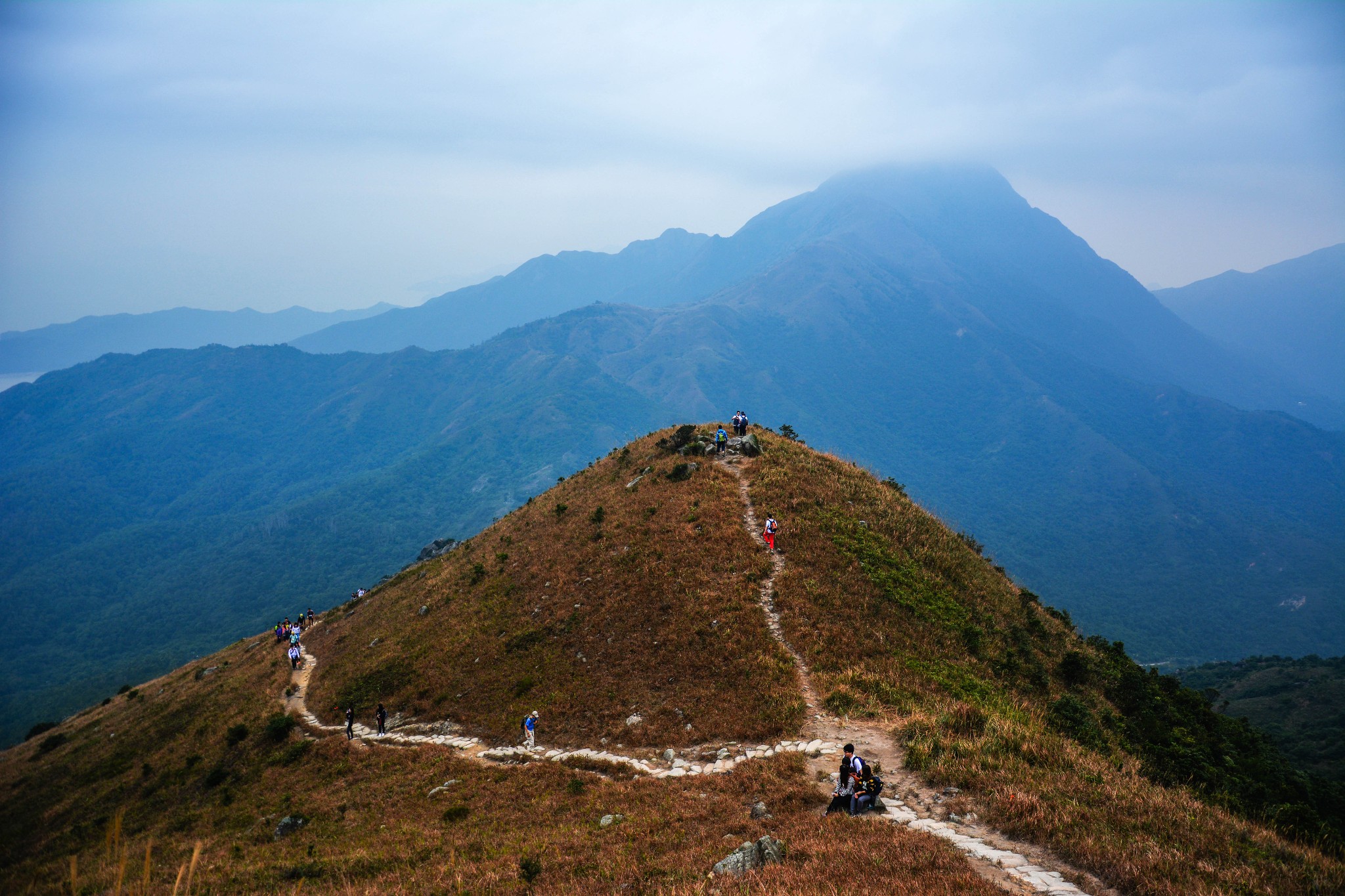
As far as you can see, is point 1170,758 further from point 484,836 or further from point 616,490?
point 616,490

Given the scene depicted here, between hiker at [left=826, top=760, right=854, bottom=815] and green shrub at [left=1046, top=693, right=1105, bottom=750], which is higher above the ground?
hiker at [left=826, top=760, right=854, bottom=815]

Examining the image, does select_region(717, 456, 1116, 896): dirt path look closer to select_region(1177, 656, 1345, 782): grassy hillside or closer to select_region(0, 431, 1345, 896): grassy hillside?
select_region(0, 431, 1345, 896): grassy hillside

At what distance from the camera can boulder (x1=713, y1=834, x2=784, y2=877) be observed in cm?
1542

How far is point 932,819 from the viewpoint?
17.3 metres

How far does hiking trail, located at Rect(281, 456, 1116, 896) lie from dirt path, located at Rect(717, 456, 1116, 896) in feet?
0.08

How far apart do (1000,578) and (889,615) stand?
1620 centimetres

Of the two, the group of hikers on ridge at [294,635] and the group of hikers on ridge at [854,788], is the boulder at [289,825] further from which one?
the group of hikers on ridge at [294,635]

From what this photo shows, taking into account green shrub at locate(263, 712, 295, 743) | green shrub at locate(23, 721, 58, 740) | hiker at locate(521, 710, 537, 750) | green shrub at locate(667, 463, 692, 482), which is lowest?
green shrub at locate(23, 721, 58, 740)

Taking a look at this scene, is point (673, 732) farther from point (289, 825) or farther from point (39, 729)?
point (39, 729)

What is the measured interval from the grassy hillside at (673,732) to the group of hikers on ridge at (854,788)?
3.53 feet

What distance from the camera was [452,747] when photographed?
30.0 metres

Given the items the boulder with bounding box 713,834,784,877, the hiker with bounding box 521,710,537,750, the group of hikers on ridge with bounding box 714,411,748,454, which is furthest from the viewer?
the group of hikers on ridge with bounding box 714,411,748,454

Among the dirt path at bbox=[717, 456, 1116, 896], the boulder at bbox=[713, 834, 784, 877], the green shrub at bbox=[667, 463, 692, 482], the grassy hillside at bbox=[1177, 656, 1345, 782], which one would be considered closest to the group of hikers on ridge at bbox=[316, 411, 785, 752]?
the dirt path at bbox=[717, 456, 1116, 896]

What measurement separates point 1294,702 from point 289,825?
141 meters
